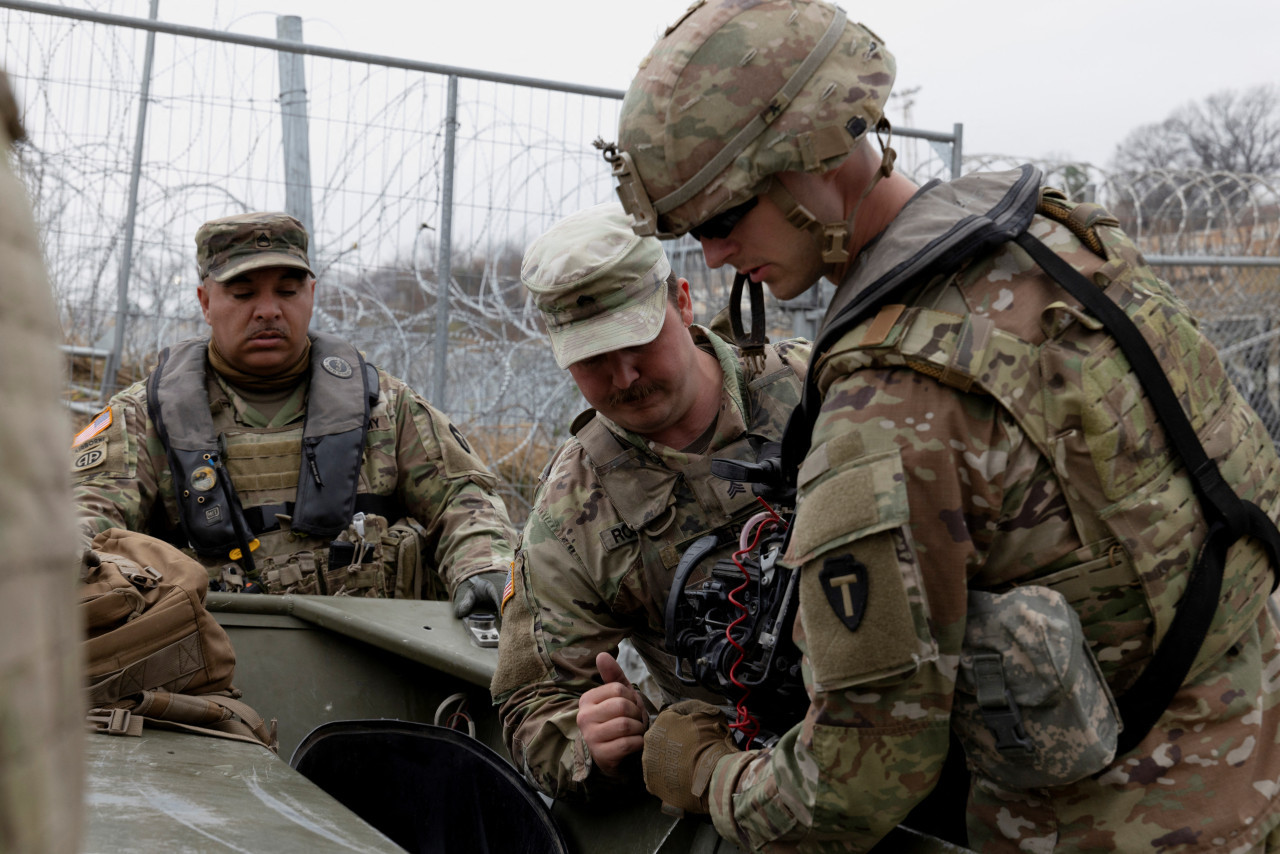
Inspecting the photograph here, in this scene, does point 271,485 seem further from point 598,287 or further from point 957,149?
point 957,149

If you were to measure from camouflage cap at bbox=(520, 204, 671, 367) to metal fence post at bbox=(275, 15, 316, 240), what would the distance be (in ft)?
10.2

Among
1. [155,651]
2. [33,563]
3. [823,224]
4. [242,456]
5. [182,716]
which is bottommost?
[182,716]

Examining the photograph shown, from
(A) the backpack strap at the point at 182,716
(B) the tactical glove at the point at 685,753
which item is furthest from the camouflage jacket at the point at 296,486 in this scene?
(B) the tactical glove at the point at 685,753

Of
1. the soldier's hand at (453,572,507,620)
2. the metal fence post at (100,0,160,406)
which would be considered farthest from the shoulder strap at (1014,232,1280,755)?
the metal fence post at (100,0,160,406)

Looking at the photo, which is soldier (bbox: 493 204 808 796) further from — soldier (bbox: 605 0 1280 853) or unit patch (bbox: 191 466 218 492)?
unit patch (bbox: 191 466 218 492)

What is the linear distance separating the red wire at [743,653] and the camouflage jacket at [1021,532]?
0.27 m

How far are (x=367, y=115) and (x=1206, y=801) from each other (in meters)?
4.92

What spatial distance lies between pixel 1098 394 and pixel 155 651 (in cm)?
213

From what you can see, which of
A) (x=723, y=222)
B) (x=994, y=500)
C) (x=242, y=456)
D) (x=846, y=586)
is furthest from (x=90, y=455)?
(x=994, y=500)

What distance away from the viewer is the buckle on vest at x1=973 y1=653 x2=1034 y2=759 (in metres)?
1.49

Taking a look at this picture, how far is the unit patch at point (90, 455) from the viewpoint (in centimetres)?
385

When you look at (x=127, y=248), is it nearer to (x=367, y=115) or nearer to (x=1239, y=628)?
(x=367, y=115)

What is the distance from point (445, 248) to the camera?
564 cm

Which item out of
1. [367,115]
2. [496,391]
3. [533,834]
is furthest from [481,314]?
[533,834]
